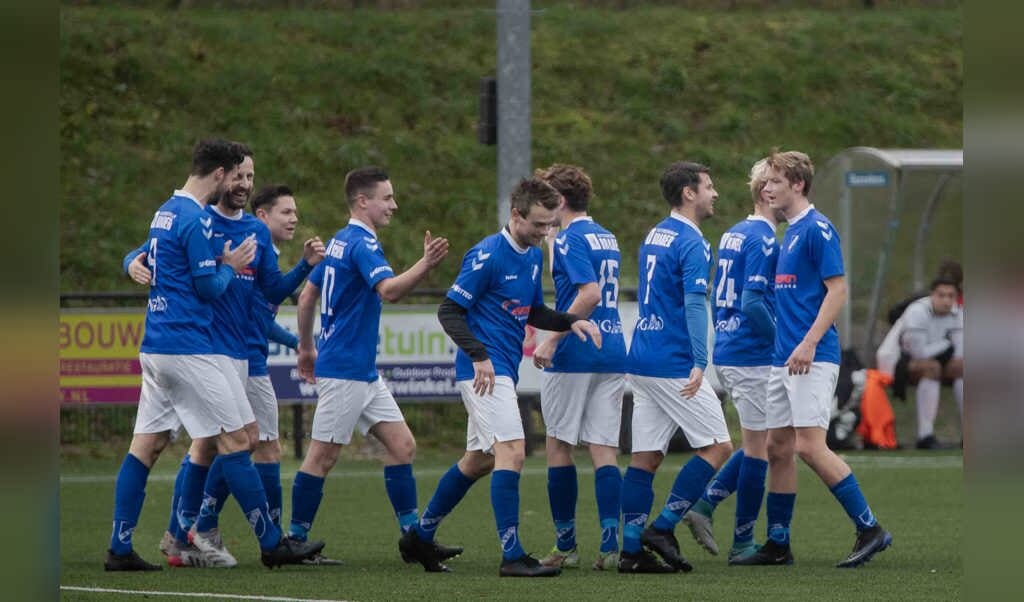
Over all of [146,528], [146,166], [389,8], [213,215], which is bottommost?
[146,528]

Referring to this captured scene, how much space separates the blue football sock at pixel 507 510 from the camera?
22.4ft

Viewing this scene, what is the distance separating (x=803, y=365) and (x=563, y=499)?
1415 mm

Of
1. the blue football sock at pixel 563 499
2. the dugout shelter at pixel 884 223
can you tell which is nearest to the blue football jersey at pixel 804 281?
the blue football sock at pixel 563 499

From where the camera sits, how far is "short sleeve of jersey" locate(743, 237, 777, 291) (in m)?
7.68

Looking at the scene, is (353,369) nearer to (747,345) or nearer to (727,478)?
(747,345)

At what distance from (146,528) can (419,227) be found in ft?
39.5

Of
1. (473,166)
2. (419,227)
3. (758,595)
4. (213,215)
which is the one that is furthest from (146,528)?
(473,166)

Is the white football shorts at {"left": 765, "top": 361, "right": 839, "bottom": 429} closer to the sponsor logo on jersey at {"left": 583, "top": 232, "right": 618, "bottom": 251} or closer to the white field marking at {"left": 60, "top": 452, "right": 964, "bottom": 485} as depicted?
the sponsor logo on jersey at {"left": 583, "top": 232, "right": 618, "bottom": 251}

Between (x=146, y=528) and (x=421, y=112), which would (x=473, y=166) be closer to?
(x=421, y=112)

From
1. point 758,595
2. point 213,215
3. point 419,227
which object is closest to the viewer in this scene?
point 758,595

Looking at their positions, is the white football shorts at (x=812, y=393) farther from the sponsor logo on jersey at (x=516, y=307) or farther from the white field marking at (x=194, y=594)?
the white field marking at (x=194, y=594)

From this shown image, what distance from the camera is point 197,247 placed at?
694cm

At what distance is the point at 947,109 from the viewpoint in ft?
82.3

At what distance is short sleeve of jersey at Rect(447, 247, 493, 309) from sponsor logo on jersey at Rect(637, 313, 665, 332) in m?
0.89
